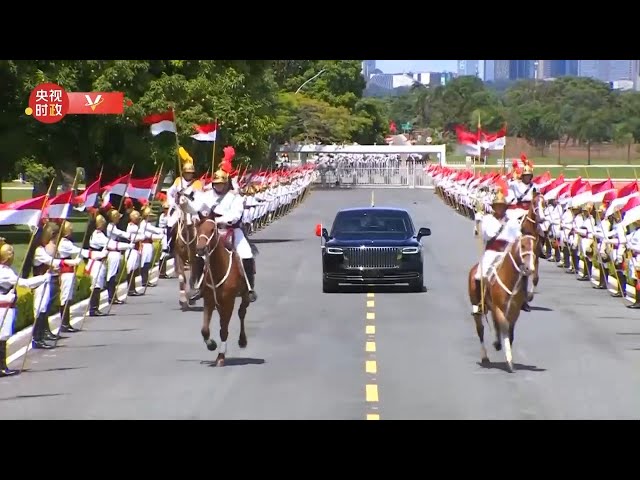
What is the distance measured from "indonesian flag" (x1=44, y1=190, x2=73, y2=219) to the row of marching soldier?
18 cm

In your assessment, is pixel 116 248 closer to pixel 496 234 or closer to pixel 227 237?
pixel 227 237

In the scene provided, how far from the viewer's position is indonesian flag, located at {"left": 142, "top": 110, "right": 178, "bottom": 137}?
27.0m

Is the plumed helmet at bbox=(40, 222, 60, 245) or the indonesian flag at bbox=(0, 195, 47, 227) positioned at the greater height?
the indonesian flag at bbox=(0, 195, 47, 227)

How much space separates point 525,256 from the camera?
1792 centimetres

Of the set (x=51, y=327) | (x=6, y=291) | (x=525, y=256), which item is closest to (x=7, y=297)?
(x=6, y=291)

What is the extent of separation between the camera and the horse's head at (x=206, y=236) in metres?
18.0

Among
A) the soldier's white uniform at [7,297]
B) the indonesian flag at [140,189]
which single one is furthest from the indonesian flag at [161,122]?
the soldier's white uniform at [7,297]

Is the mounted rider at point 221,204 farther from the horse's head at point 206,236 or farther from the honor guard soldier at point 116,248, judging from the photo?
the honor guard soldier at point 116,248

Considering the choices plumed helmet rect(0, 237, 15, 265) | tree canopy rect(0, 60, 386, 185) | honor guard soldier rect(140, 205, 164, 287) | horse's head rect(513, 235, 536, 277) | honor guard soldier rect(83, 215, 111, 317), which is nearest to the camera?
plumed helmet rect(0, 237, 15, 265)

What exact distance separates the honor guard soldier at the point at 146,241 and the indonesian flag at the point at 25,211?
32.5 ft

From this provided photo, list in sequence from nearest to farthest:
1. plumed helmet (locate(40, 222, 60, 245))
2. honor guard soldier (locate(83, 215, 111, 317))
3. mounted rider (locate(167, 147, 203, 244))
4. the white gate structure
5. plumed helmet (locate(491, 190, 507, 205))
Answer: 1. plumed helmet (locate(491, 190, 507, 205))
2. plumed helmet (locate(40, 222, 60, 245))
3. mounted rider (locate(167, 147, 203, 244))
4. honor guard soldier (locate(83, 215, 111, 317))
5. the white gate structure

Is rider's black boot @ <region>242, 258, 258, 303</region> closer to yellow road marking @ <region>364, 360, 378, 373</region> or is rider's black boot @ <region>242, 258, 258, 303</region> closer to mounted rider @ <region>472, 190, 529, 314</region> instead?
yellow road marking @ <region>364, 360, 378, 373</region>

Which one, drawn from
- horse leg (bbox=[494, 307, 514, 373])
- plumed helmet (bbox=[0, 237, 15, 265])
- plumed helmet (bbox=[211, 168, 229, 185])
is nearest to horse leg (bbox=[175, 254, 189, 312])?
plumed helmet (bbox=[211, 168, 229, 185])
